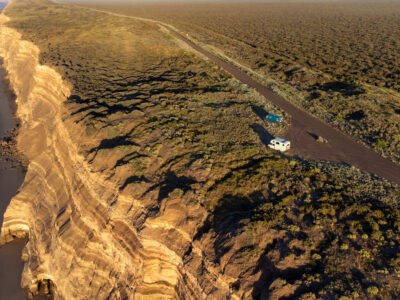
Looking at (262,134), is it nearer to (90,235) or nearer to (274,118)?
(274,118)

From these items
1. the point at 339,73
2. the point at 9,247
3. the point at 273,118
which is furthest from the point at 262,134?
the point at 339,73

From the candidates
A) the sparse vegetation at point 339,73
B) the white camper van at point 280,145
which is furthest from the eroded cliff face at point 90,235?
the sparse vegetation at point 339,73

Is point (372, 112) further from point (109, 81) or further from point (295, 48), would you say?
point (295, 48)

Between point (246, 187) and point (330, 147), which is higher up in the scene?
point (330, 147)

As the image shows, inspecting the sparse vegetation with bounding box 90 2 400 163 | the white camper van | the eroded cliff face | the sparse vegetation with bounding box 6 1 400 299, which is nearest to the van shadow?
the sparse vegetation with bounding box 6 1 400 299

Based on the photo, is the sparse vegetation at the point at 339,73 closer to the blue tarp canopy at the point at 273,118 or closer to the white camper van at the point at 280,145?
the blue tarp canopy at the point at 273,118

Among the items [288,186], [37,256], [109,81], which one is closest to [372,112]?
[288,186]

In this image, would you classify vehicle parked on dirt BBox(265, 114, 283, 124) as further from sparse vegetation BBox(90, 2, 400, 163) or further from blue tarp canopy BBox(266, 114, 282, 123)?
sparse vegetation BBox(90, 2, 400, 163)
